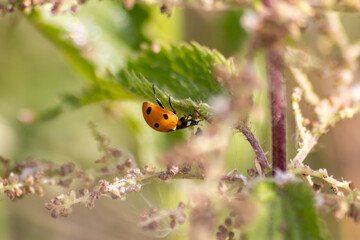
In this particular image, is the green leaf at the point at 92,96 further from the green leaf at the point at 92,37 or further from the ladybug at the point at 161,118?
the ladybug at the point at 161,118

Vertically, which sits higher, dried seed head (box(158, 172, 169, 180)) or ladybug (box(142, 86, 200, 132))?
ladybug (box(142, 86, 200, 132))

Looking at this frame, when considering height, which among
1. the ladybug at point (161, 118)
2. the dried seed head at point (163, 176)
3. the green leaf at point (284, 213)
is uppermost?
the ladybug at point (161, 118)

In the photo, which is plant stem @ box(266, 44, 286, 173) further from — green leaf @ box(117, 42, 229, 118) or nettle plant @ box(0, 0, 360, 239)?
green leaf @ box(117, 42, 229, 118)

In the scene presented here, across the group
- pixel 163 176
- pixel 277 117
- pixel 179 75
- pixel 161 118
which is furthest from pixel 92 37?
pixel 277 117

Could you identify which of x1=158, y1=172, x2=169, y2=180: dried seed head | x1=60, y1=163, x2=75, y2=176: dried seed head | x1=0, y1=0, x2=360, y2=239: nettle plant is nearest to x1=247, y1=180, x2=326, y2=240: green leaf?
x1=0, y1=0, x2=360, y2=239: nettle plant

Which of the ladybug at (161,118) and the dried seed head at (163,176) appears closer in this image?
the dried seed head at (163,176)

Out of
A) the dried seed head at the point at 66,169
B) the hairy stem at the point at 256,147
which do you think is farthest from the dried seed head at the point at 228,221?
the dried seed head at the point at 66,169

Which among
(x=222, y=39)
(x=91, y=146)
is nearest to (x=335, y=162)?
(x=222, y=39)

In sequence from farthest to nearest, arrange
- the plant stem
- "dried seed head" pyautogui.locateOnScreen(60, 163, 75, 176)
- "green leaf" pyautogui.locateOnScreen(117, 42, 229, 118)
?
1. "dried seed head" pyautogui.locateOnScreen(60, 163, 75, 176)
2. "green leaf" pyautogui.locateOnScreen(117, 42, 229, 118)
3. the plant stem

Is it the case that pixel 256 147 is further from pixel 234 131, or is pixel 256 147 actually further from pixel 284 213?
pixel 284 213
